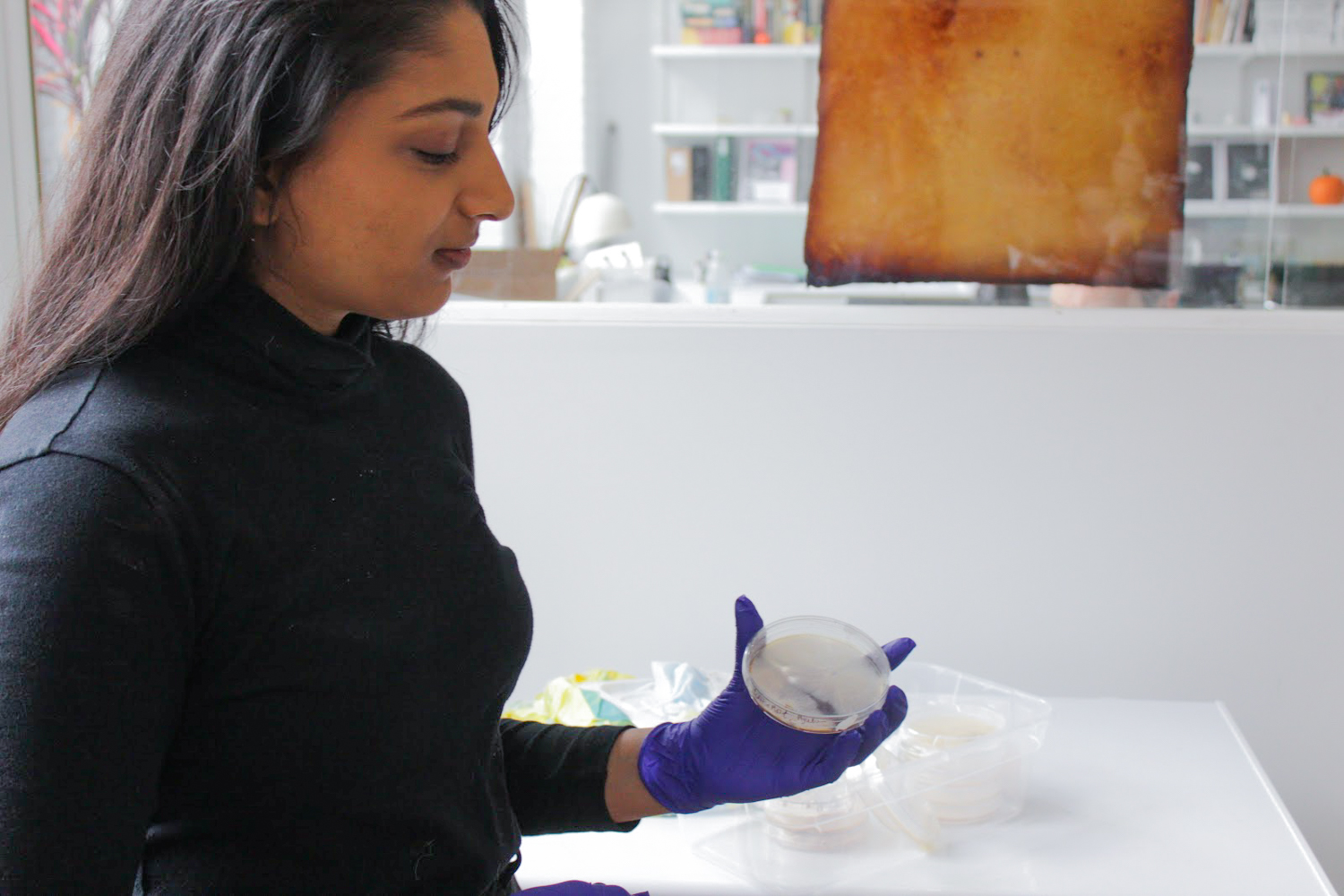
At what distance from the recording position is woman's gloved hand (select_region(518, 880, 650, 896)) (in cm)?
101

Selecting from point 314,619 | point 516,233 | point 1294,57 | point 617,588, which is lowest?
point 617,588

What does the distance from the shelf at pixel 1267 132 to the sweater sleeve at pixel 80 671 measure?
65.2 inches

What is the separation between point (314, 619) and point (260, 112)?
36 centimetres

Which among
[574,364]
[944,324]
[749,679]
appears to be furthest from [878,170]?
[749,679]

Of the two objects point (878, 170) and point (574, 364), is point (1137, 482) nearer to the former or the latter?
point (878, 170)

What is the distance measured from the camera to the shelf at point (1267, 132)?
1770mm

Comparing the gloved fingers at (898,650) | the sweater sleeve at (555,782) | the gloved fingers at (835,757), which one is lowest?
the sweater sleeve at (555,782)

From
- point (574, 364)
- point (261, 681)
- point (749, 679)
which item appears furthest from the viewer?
point (574, 364)

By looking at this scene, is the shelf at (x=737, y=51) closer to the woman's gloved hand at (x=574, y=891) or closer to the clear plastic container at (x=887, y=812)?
the clear plastic container at (x=887, y=812)

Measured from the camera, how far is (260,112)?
78cm

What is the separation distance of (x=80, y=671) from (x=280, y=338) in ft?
0.94

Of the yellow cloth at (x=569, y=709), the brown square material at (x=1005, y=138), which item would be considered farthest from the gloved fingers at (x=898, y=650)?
the brown square material at (x=1005, y=138)

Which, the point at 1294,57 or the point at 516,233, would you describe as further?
the point at 516,233

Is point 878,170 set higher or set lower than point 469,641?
higher
